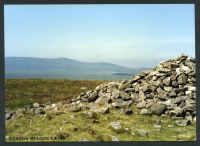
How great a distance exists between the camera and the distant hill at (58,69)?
29.9ft

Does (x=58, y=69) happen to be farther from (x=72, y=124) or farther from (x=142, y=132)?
(x=142, y=132)

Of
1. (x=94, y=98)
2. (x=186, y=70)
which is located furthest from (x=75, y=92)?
(x=186, y=70)

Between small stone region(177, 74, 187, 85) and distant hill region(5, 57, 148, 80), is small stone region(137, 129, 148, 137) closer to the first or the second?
distant hill region(5, 57, 148, 80)

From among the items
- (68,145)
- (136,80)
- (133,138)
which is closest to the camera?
(68,145)

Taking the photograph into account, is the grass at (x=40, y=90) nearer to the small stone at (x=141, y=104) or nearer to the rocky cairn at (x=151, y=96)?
the rocky cairn at (x=151, y=96)

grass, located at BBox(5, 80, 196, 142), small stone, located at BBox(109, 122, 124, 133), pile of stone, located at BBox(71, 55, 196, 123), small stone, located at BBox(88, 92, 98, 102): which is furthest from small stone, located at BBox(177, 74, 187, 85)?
small stone, located at BBox(88, 92, 98, 102)

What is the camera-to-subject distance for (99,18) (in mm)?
9164

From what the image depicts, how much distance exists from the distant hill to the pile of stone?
0.39m

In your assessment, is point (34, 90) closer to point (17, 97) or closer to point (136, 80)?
point (17, 97)

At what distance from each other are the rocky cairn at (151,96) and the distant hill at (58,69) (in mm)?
390

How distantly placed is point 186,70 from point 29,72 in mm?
2680

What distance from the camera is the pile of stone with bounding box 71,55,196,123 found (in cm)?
967

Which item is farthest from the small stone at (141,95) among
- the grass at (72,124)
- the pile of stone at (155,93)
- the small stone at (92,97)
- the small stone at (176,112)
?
the small stone at (92,97)

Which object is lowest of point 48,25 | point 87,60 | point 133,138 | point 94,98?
point 133,138
